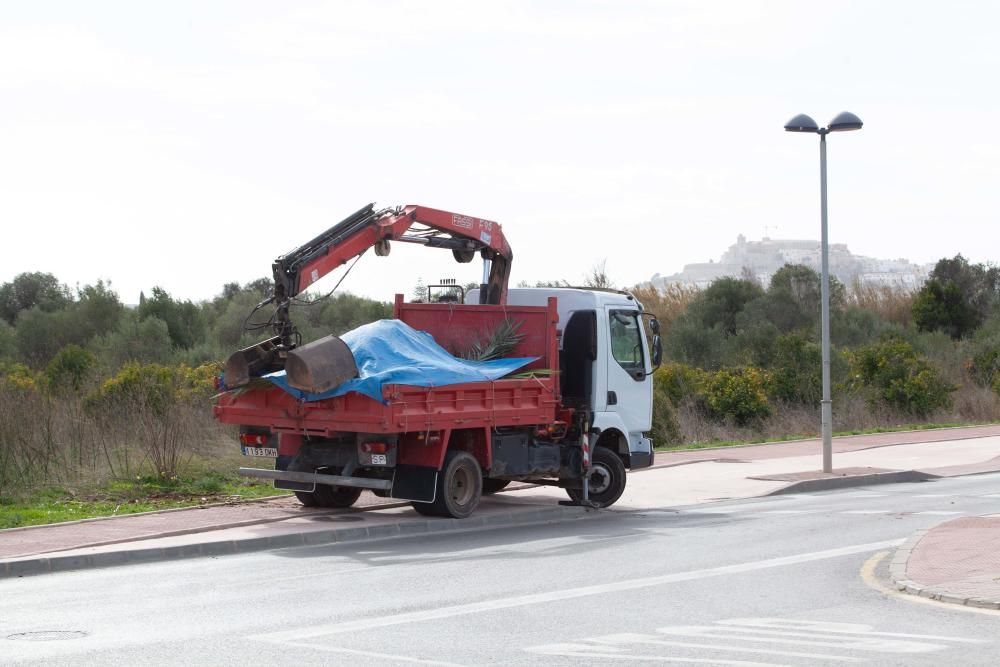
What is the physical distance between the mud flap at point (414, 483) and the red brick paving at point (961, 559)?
559 centimetres

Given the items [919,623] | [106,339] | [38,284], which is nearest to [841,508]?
[919,623]

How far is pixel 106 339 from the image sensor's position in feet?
145

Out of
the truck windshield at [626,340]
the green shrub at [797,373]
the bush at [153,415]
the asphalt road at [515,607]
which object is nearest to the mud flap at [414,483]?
the asphalt road at [515,607]

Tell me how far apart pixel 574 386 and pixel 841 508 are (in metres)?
4.21

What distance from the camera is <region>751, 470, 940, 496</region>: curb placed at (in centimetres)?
2134

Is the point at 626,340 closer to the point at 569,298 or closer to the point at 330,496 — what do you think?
the point at 569,298

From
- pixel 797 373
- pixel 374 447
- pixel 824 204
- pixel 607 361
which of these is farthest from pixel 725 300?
pixel 374 447

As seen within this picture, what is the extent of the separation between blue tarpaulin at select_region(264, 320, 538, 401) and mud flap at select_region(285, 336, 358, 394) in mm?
166

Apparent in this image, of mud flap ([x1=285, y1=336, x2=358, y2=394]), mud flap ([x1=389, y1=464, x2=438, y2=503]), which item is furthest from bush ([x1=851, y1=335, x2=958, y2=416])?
mud flap ([x1=285, y1=336, x2=358, y2=394])

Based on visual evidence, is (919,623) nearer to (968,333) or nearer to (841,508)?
(841,508)

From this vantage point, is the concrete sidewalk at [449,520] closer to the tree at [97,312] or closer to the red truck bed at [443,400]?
the red truck bed at [443,400]

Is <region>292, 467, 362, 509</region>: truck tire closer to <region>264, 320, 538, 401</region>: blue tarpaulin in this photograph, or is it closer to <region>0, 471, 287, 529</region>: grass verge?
<region>0, 471, 287, 529</region>: grass verge

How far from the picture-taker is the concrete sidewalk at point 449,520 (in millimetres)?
13562

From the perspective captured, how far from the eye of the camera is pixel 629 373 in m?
18.8
